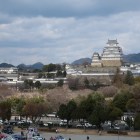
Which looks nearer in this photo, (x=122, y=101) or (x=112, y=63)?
(x=122, y=101)

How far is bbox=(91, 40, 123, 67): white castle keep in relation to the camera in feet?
436

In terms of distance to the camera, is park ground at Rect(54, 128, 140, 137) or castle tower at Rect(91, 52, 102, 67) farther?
castle tower at Rect(91, 52, 102, 67)

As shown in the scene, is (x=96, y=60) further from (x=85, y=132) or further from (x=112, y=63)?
(x=85, y=132)

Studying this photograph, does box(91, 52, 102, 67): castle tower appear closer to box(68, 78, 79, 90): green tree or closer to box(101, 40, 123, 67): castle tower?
box(101, 40, 123, 67): castle tower

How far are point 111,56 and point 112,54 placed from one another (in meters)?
0.60

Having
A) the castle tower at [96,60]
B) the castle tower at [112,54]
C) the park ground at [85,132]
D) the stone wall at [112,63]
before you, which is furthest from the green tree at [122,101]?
the castle tower at [96,60]

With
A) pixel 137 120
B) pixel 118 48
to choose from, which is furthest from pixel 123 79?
pixel 137 120

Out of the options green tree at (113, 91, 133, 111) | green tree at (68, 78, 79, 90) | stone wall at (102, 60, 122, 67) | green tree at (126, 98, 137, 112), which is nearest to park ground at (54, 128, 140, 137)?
green tree at (126, 98, 137, 112)

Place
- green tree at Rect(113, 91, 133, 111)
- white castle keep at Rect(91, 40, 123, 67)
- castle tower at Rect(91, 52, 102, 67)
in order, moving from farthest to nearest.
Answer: castle tower at Rect(91, 52, 102, 67)
white castle keep at Rect(91, 40, 123, 67)
green tree at Rect(113, 91, 133, 111)

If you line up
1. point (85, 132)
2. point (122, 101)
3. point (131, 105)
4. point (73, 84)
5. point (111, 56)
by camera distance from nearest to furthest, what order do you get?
1. point (85, 132)
2. point (131, 105)
3. point (122, 101)
4. point (73, 84)
5. point (111, 56)

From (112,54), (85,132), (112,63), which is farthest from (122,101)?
(112,63)

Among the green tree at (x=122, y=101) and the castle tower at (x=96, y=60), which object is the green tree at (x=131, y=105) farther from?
the castle tower at (x=96, y=60)

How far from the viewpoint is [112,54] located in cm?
13212

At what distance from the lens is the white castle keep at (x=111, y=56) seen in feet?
436
